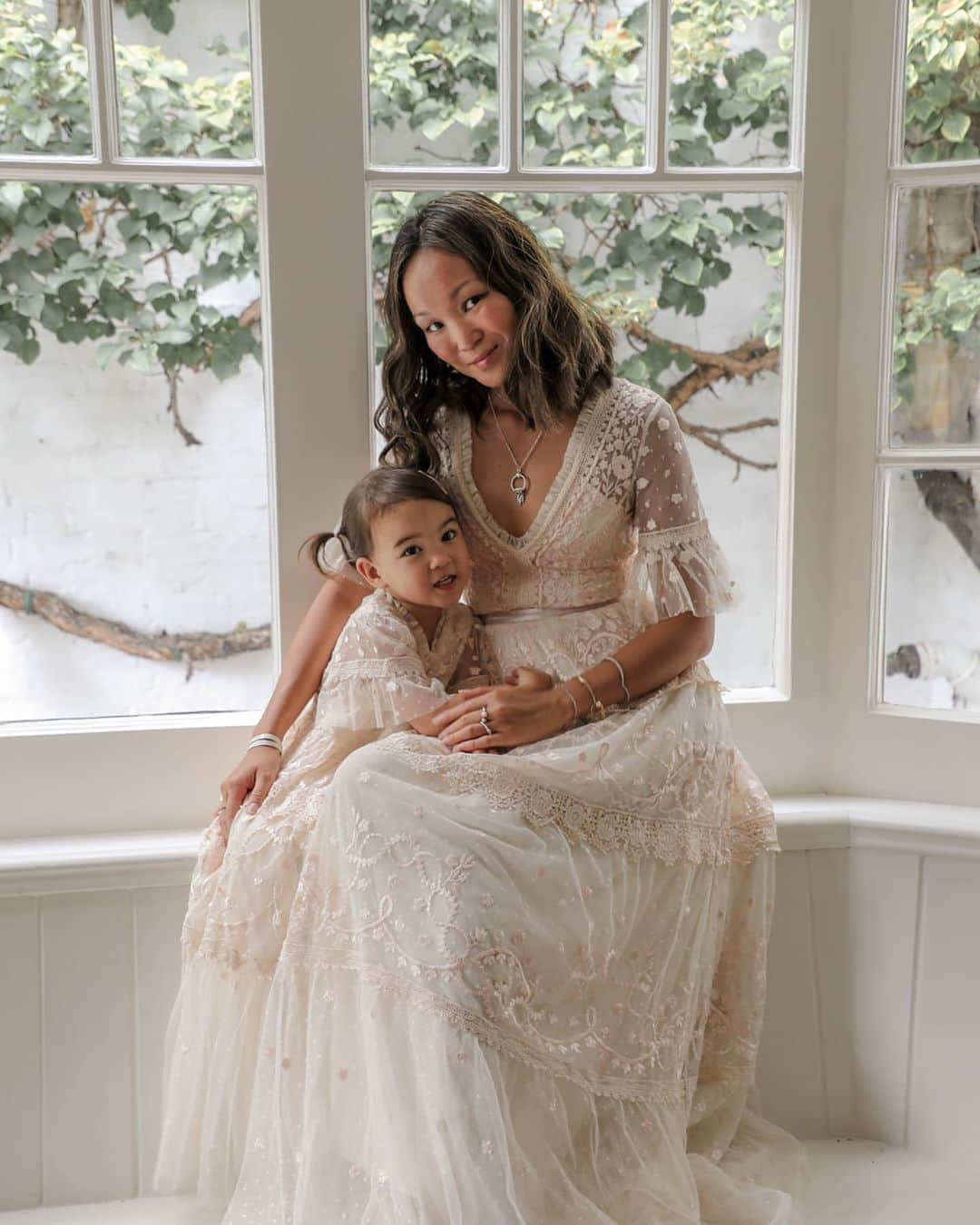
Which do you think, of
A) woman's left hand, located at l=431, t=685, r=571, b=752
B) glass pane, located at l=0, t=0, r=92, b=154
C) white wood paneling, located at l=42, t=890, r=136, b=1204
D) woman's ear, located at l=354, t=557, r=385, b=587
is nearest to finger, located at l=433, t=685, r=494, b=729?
woman's left hand, located at l=431, t=685, r=571, b=752

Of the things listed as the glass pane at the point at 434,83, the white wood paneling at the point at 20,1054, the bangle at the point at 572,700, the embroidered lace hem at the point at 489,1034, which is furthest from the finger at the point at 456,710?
the glass pane at the point at 434,83

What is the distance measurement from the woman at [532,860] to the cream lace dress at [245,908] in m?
0.07

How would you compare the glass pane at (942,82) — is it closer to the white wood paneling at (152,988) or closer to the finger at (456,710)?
the finger at (456,710)

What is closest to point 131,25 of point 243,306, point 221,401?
point 243,306

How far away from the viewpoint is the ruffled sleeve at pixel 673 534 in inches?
64.0

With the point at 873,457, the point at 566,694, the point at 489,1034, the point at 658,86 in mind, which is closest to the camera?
the point at 489,1034

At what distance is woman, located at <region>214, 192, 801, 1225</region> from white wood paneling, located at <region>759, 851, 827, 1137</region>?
0.06 m

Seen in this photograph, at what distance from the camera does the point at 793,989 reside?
5.86 ft

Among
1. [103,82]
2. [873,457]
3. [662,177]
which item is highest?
[103,82]

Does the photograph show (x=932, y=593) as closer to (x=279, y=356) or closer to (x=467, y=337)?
(x=467, y=337)

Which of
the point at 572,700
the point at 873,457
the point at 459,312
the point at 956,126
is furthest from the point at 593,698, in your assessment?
the point at 956,126

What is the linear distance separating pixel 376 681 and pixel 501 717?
0.18 metres

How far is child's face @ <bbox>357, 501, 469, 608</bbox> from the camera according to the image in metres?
1.59

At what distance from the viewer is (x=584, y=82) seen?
1.82 metres
